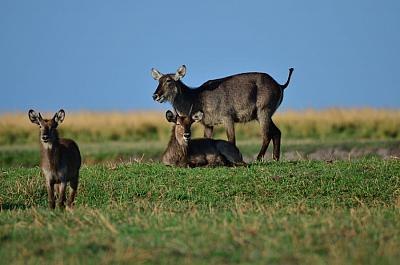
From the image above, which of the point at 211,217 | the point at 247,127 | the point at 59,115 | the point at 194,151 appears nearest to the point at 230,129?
the point at 194,151

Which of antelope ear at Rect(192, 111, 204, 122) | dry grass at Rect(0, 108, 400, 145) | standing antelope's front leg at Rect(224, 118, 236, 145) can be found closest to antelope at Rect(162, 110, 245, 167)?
antelope ear at Rect(192, 111, 204, 122)

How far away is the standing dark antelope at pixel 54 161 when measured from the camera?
11000 mm

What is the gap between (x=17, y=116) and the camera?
39625 mm

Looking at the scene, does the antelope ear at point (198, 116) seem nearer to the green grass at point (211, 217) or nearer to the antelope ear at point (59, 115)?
the green grass at point (211, 217)

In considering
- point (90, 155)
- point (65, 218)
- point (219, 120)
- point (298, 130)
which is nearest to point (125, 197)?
point (65, 218)

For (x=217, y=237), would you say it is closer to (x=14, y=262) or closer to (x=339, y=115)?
(x=14, y=262)

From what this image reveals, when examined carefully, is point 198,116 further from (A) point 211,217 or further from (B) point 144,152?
(B) point 144,152

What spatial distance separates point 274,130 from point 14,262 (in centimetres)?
997

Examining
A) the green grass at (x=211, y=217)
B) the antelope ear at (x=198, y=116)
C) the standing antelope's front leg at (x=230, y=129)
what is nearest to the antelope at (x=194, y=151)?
the antelope ear at (x=198, y=116)

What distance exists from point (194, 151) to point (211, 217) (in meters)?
5.22

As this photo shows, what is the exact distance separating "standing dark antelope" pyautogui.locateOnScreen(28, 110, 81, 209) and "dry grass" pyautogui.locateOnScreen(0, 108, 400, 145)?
18.1 meters

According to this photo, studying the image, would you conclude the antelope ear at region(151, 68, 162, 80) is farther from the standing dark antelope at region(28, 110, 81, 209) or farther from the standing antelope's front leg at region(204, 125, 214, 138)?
the standing dark antelope at region(28, 110, 81, 209)

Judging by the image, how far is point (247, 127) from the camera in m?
32.2

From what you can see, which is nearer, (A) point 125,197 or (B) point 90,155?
(A) point 125,197
